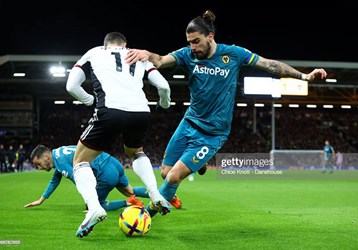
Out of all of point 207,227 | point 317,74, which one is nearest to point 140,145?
point 207,227

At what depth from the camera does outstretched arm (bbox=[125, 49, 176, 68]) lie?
527 cm

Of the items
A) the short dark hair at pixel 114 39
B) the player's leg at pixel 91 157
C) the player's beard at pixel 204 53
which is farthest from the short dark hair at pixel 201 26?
the player's leg at pixel 91 157

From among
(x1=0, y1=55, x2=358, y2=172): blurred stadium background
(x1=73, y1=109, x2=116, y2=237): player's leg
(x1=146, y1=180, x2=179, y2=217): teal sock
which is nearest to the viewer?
(x1=73, y1=109, x2=116, y2=237): player's leg

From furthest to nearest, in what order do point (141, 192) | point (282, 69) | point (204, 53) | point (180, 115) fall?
point (180, 115) < point (141, 192) < point (282, 69) < point (204, 53)

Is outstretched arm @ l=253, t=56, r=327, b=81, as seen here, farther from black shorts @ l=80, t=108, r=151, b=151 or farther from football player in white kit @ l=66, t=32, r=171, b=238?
black shorts @ l=80, t=108, r=151, b=151

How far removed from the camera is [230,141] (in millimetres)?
43344

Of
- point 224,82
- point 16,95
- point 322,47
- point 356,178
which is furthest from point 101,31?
point 224,82

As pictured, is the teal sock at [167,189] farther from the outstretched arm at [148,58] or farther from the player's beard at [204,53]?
the player's beard at [204,53]

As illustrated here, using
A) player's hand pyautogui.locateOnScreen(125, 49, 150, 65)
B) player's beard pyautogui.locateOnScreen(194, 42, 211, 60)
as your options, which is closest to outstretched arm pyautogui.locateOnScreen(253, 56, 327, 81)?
player's beard pyautogui.locateOnScreen(194, 42, 211, 60)

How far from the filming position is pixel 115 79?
5.22 meters

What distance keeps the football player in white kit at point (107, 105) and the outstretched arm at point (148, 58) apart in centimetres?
7

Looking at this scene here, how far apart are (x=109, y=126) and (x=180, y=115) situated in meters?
41.6

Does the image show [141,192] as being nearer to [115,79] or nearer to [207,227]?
[207,227]

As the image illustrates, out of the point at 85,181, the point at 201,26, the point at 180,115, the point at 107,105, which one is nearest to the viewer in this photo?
the point at 107,105
